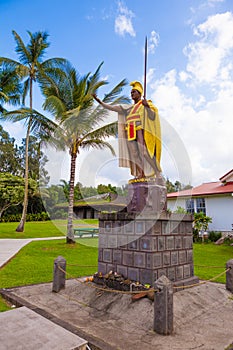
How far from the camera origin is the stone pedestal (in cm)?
468

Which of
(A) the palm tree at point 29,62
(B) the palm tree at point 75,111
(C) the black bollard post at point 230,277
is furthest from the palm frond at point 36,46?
(C) the black bollard post at point 230,277

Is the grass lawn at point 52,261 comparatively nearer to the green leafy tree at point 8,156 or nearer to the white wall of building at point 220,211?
the white wall of building at point 220,211

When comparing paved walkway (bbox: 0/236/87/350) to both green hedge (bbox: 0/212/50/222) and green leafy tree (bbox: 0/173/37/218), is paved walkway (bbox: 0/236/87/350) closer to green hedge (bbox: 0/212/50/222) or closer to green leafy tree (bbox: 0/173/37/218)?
green leafy tree (bbox: 0/173/37/218)

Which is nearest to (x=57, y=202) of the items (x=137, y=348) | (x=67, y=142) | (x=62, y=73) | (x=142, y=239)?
(x=67, y=142)

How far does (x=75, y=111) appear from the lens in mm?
12734

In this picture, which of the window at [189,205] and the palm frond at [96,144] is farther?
the window at [189,205]

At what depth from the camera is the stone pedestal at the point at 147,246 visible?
15.4 ft

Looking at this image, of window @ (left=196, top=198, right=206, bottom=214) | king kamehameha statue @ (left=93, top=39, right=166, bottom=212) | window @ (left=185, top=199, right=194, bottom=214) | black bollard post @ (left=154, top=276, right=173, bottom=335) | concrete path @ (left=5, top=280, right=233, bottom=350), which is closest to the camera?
concrete path @ (left=5, top=280, right=233, bottom=350)

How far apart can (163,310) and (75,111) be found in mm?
10643

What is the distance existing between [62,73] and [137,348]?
552 inches

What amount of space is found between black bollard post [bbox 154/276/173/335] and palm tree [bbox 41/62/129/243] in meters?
9.89

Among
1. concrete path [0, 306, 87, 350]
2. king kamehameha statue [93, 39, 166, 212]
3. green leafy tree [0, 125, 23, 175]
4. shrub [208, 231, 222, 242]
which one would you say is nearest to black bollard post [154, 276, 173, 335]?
concrete path [0, 306, 87, 350]

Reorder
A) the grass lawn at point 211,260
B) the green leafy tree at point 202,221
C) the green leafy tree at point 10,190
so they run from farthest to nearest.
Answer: the green leafy tree at point 10,190 → the green leafy tree at point 202,221 → the grass lawn at point 211,260

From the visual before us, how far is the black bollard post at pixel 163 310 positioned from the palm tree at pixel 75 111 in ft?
32.4
